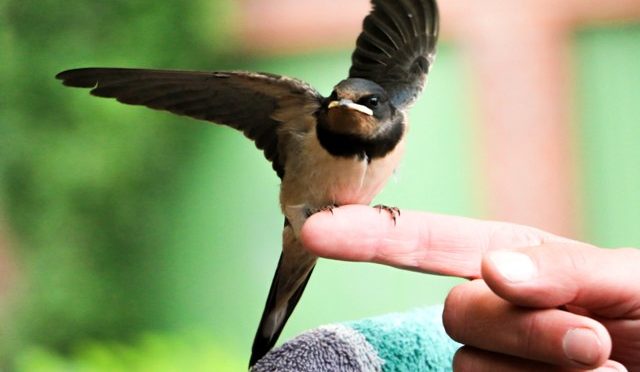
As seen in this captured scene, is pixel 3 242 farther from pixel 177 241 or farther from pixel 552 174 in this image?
pixel 552 174

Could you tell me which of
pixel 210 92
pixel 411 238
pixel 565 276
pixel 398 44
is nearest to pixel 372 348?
pixel 411 238

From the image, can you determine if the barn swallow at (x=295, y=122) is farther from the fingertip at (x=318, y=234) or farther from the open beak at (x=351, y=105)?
the fingertip at (x=318, y=234)

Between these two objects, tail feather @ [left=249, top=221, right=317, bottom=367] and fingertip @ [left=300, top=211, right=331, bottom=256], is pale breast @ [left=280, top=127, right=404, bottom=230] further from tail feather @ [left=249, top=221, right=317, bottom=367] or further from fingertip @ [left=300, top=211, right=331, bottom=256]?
fingertip @ [left=300, top=211, right=331, bottom=256]

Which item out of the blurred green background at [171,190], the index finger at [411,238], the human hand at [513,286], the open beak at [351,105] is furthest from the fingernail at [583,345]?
the blurred green background at [171,190]

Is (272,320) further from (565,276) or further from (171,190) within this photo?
(565,276)

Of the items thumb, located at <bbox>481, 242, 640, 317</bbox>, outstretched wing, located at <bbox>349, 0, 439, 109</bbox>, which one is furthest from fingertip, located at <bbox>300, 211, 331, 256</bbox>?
outstretched wing, located at <bbox>349, 0, 439, 109</bbox>

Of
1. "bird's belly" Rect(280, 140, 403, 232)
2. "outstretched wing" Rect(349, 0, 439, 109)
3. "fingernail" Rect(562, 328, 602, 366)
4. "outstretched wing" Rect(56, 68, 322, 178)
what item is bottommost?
"fingernail" Rect(562, 328, 602, 366)

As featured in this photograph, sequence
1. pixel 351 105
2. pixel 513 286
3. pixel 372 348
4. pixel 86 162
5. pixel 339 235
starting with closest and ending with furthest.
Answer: pixel 513 286, pixel 339 235, pixel 372 348, pixel 351 105, pixel 86 162
